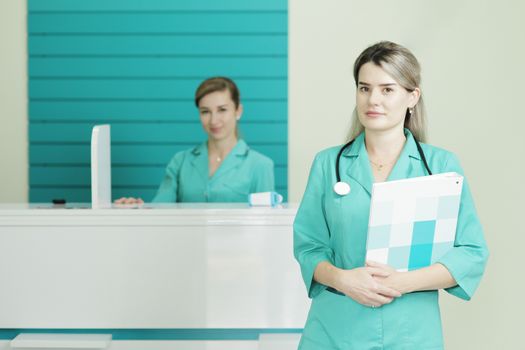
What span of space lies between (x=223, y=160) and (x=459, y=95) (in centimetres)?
151

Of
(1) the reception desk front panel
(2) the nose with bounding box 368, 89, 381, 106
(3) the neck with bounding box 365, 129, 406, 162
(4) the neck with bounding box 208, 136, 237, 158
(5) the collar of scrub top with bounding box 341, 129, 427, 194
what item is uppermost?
(2) the nose with bounding box 368, 89, 381, 106

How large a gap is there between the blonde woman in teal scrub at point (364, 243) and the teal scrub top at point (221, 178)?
1.56 metres

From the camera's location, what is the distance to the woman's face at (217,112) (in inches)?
136

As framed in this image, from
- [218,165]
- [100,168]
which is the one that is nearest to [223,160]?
[218,165]

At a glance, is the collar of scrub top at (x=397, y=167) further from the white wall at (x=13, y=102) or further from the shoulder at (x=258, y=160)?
the white wall at (x=13, y=102)

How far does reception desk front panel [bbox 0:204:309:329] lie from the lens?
273 centimetres

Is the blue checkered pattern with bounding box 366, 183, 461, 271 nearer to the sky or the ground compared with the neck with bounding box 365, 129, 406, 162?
nearer to the ground

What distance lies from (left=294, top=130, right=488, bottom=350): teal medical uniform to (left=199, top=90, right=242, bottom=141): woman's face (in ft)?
5.16

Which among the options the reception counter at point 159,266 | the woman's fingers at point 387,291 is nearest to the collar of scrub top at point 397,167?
the woman's fingers at point 387,291

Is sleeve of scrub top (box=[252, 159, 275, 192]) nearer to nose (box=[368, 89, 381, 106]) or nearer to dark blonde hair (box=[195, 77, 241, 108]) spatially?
dark blonde hair (box=[195, 77, 241, 108])

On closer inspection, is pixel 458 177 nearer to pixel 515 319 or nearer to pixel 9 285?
pixel 9 285

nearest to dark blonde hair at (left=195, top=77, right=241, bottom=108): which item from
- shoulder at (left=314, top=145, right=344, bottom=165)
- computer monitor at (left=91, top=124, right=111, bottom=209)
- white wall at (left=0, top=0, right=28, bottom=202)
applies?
computer monitor at (left=91, top=124, right=111, bottom=209)

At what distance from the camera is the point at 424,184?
1747 mm

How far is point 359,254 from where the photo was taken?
185 centimetres
